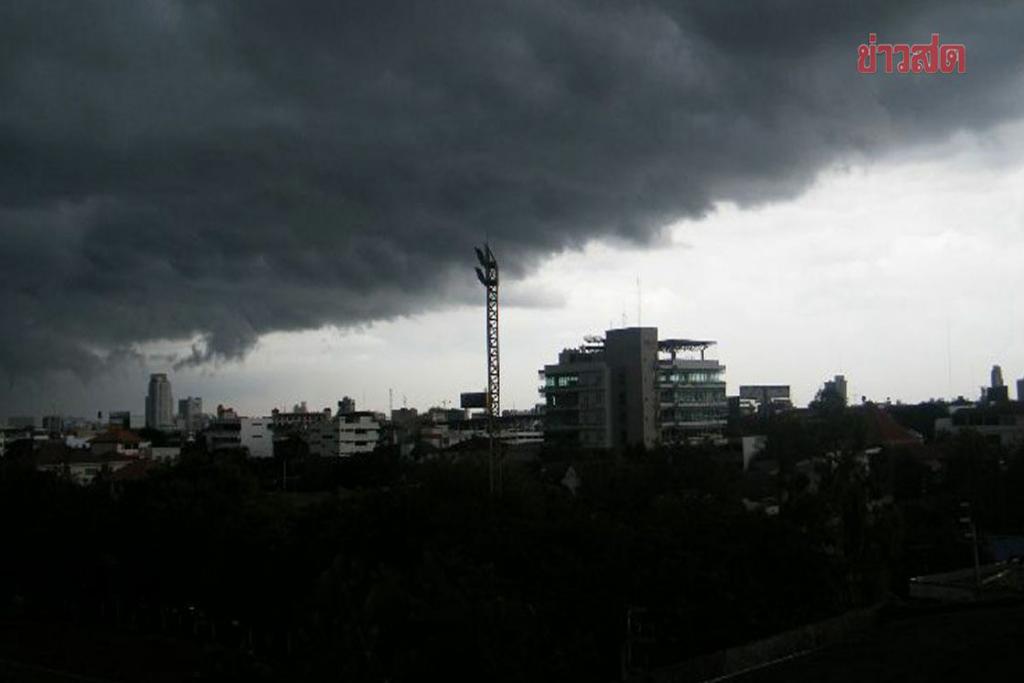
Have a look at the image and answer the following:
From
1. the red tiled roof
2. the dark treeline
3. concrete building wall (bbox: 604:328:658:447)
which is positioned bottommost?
the dark treeline

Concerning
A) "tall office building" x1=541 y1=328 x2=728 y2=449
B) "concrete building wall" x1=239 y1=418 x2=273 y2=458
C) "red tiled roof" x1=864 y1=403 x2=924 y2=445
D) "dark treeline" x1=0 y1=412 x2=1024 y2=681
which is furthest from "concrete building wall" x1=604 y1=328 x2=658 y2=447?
"concrete building wall" x1=239 y1=418 x2=273 y2=458

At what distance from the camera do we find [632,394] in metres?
82.2

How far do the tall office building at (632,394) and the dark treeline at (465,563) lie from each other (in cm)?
2572

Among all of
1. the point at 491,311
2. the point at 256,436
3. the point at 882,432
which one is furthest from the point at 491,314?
the point at 256,436

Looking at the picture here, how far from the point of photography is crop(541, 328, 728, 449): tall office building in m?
82.1

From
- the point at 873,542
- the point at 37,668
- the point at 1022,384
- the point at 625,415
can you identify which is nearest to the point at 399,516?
the point at 37,668

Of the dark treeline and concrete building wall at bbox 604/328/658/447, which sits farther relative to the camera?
concrete building wall at bbox 604/328/658/447

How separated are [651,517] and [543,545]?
21.8 ft

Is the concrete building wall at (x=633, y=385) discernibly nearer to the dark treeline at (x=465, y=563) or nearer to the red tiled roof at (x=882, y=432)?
the red tiled roof at (x=882, y=432)

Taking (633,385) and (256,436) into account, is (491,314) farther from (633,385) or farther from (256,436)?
(256,436)

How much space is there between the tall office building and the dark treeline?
84.4ft

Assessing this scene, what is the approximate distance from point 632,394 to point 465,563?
59399mm

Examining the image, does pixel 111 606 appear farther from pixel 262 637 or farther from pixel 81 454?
pixel 81 454

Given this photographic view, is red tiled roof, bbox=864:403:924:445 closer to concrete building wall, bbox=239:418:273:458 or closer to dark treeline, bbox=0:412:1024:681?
dark treeline, bbox=0:412:1024:681
